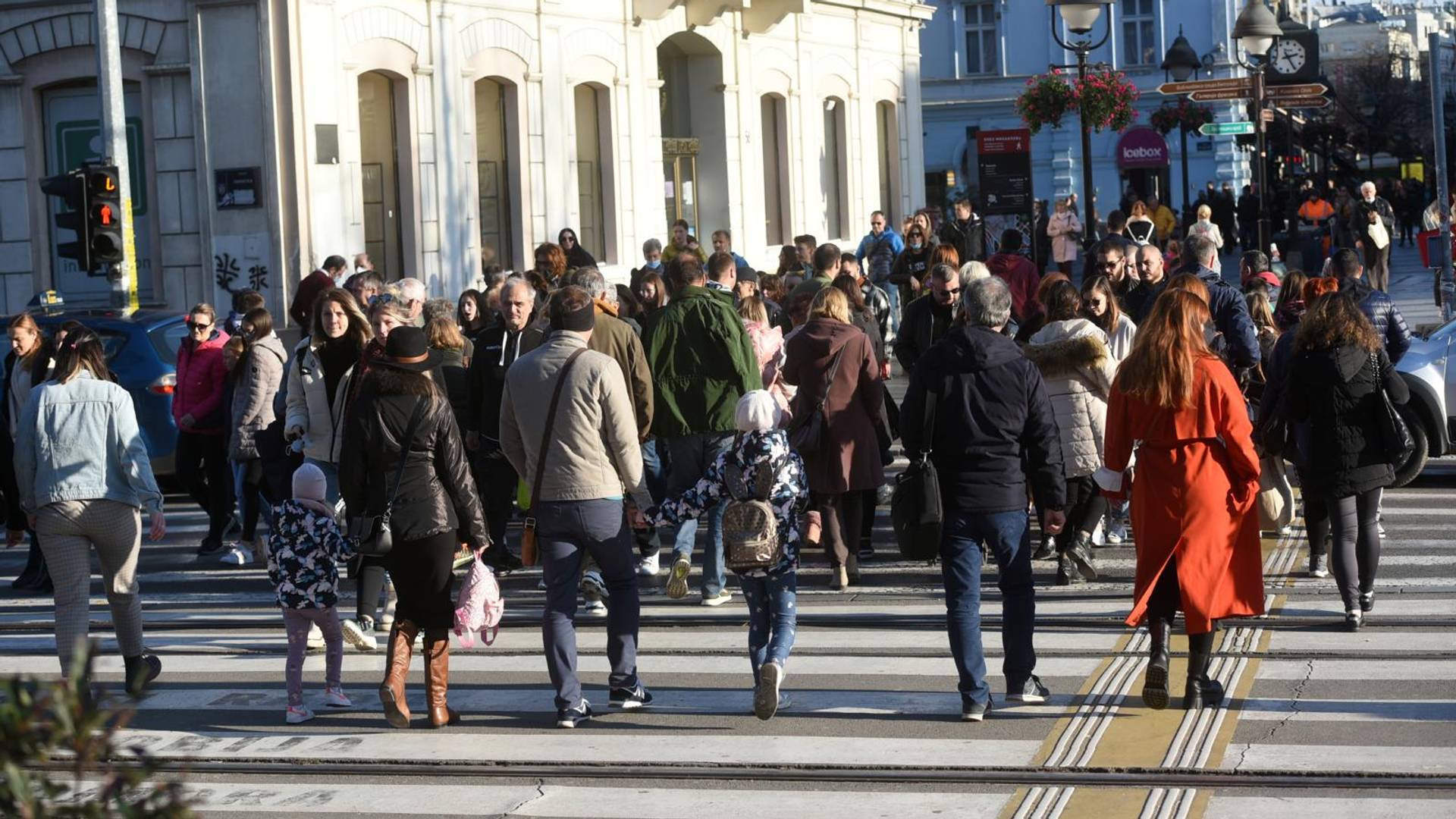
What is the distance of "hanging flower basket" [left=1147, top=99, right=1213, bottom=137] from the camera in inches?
1989

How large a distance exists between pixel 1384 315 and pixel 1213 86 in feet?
32.3

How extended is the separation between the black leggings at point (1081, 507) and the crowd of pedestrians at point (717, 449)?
0.02 metres

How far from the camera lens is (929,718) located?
836 cm

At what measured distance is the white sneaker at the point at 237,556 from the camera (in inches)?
528

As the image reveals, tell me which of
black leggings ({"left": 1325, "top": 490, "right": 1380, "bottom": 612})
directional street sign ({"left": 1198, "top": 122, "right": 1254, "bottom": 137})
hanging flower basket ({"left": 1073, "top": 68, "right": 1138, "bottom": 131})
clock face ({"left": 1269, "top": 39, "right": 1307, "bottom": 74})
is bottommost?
black leggings ({"left": 1325, "top": 490, "right": 1380, "bottom": 612})

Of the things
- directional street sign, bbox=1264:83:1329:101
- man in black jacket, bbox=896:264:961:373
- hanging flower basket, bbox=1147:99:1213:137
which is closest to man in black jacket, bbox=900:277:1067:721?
man in black jacket, bbox=896:264:961:373

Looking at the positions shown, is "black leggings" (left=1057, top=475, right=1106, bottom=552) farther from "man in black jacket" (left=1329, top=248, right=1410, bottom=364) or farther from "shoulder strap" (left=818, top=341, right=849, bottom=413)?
"man in black jacket" (left=1329, top=248, right=1410, bottom=364)

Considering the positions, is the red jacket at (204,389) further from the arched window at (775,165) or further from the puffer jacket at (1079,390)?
the arched window at (775,165)

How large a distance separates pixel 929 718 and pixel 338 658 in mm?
2571

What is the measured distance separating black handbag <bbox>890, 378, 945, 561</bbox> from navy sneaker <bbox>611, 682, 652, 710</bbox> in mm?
1285

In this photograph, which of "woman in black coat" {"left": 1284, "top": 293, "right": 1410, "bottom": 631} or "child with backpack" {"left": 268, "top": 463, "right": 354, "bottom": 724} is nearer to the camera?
"child with backpack" {"left": 268, "top": 463, "right": 354, "bottom": 724}

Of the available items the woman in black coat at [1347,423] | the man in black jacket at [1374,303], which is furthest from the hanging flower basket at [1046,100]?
the woman in black coat at [1347,423]

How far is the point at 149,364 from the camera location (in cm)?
1593

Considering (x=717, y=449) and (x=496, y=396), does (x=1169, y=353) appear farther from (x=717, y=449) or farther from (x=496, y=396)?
(x=496, y=396)
